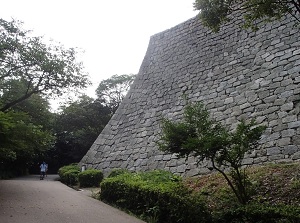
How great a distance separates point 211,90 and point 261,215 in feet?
23.9

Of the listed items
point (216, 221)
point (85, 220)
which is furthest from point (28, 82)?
point (216, 221)

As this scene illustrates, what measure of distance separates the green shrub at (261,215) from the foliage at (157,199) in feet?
1.36

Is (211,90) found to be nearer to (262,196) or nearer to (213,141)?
(262,196)

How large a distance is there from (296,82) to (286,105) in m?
0.89

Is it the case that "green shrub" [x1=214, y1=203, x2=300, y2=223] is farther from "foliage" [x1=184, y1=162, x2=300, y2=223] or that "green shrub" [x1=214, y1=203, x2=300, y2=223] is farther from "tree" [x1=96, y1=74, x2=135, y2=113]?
"tree" [x1=96, y1=74, x2=135, y2=113]

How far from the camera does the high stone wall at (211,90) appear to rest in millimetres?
8273

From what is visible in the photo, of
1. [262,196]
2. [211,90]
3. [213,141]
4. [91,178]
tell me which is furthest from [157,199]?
[211,90]

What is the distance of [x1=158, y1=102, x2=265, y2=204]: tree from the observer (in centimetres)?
479

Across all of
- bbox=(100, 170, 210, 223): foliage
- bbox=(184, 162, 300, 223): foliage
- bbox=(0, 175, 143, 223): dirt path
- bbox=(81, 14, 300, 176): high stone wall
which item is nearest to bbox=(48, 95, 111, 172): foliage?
bbox=(81, 14, 300, 176): high stone wall

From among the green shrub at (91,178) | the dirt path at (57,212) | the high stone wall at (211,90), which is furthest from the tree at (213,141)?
the green shrub at (91,178)

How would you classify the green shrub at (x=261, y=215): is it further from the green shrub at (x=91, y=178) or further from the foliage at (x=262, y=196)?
the green shrub at (x=91, y=178)

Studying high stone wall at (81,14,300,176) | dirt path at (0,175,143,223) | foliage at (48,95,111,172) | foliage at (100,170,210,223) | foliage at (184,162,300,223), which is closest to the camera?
foliage at (184,162,300,223)

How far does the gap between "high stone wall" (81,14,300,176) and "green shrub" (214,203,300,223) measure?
3.73 meters

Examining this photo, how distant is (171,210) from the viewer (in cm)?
509
